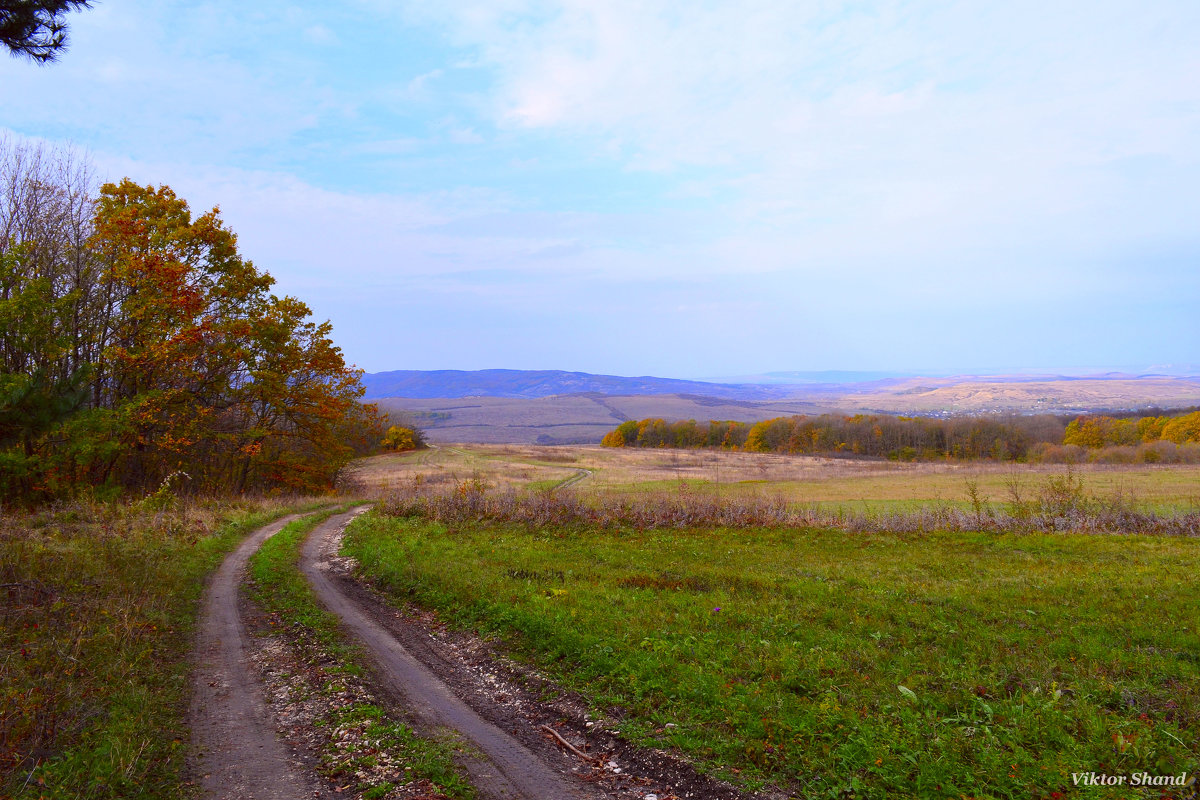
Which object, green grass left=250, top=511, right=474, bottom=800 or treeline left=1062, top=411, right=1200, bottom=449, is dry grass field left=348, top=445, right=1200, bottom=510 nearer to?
green grass left=250, top=511, right=474, bottom=800

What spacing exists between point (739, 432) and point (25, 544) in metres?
123

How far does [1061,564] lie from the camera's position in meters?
14.5

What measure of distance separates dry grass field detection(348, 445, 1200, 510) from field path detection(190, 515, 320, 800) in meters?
16.9

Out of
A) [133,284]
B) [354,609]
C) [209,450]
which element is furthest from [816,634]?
[209,450]

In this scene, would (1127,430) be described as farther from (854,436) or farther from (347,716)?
(347,716)

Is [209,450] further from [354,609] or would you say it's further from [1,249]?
[354,609]

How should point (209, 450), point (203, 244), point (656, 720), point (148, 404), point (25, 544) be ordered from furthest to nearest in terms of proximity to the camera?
point (209, 450) → point (203, 244) → point (148, 404) → point (25, 544) → point (656, 720)

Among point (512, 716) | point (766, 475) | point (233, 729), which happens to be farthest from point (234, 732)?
point (766, 475)

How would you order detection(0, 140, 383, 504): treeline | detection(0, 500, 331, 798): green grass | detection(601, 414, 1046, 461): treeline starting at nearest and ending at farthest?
detection(0, 500, 331, 798): green grass → detection(0, 140, 383, 504): treeline → detection(601, 414, 1046, 461): treeline

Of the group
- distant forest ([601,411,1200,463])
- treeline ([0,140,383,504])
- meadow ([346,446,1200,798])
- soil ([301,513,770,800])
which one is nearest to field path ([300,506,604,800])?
soil ([301,513,770,800])

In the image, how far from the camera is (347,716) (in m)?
6.46

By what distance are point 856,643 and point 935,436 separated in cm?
11469

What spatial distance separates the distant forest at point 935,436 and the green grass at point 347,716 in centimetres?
9838

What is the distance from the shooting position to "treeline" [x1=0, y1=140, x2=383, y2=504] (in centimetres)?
2169
